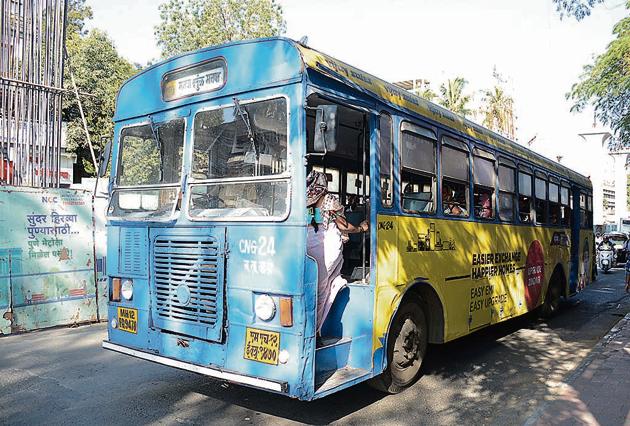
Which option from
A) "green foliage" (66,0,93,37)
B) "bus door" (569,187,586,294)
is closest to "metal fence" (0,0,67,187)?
"bus door" (569,187,586,294)

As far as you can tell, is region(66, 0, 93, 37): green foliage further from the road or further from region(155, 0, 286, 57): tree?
the road

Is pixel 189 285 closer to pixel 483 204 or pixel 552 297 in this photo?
pixel 483 204

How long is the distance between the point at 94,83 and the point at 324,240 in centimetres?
2391

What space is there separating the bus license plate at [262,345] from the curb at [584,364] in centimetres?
240

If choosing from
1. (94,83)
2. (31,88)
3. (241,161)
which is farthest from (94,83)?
(241,161)

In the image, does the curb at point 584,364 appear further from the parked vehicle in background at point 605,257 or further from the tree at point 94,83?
the tree at point 94,83

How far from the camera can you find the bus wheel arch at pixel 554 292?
10248 millimetres

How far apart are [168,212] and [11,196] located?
4.81 meters

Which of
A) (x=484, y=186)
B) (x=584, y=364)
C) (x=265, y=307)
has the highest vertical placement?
(x=484, y=186)

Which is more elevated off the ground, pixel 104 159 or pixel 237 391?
pixel 104 159

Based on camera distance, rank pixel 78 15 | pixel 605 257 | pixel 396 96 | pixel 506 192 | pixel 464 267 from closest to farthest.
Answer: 1. pixel 396 96
2. pixel 464 267
3. pixel 506 192
4. pixel 605 257
5. pixel 78 15

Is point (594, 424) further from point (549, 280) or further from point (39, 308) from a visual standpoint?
point (39, 308)

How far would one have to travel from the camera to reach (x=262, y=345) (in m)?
4.22

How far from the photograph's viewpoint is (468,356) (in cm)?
748
